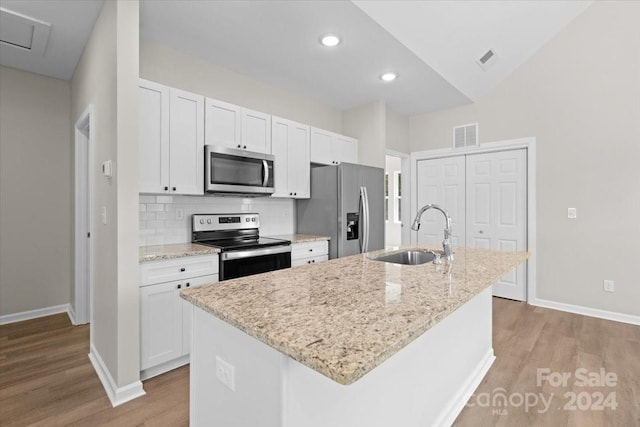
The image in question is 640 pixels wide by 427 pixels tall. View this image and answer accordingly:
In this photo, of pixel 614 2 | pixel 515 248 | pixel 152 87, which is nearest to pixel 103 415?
pixel 152 87

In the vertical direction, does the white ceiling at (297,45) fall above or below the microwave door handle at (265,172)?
above

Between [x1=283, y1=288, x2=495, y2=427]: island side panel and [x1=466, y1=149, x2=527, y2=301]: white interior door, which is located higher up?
[x1=466, y1=149, x2=527, y2=301]: white interior door

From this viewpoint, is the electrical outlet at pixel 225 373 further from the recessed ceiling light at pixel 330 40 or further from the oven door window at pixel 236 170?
the recessed ceiling light at pixel 330 40

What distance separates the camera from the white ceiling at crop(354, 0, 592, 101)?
8.50ft

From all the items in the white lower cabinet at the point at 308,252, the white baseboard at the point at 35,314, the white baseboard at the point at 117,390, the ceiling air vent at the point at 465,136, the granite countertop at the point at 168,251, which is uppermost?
the ceiling air vent at the point at 465,136

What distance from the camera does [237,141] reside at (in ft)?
9.71

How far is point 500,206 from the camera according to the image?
4.19 meters

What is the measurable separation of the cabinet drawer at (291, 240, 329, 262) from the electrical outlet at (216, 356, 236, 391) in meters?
1.92

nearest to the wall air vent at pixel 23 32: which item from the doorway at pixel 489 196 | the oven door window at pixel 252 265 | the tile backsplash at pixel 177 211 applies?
the tile backsplash at pixel 177 211

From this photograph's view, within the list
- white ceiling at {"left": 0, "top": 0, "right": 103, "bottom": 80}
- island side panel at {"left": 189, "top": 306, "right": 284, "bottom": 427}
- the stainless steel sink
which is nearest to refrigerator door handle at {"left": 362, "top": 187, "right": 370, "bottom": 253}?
the stainless steel sink

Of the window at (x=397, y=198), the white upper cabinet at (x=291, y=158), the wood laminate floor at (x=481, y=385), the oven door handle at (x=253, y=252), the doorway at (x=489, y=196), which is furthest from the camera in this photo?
the window at (x=397, y=198)

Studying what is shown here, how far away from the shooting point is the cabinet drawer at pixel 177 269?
213cm

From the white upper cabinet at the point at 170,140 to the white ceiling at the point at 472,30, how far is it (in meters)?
1.56

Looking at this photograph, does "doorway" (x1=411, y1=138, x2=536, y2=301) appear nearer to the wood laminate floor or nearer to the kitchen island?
the wood laminate floor
